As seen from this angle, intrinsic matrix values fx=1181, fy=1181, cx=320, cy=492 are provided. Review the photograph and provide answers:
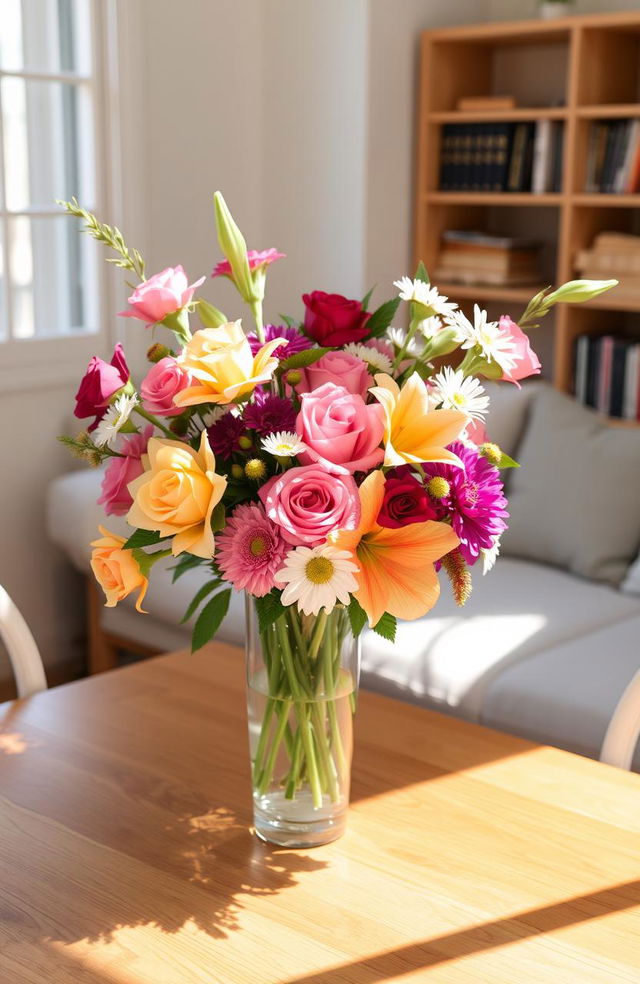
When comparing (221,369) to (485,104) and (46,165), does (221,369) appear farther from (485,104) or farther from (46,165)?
(485,104)

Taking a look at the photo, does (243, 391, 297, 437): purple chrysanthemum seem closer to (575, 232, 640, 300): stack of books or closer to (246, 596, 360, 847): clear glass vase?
(246, 596, 360, 847): clear glass vase

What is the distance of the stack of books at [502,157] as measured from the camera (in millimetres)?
3713

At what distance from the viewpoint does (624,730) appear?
4.52 feet

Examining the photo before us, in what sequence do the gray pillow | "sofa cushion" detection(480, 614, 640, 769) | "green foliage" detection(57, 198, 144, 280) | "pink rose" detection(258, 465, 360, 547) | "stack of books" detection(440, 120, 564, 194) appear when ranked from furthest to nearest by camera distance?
1. "stack of books" detection(440, 120, 564, 194)
2. the gray pillow
3. "sofa cushion" detection(480, 614, 640, 769)
4. "green foliage" detection(57, 198, 144, 280)
5. "pink rose" detection(258, 465, 360, 547)

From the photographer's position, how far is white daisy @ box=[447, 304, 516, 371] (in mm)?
1065

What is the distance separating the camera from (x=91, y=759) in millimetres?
1365

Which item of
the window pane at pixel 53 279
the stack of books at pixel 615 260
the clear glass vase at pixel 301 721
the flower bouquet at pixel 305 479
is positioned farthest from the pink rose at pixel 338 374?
the stack of books at pixel 615 260

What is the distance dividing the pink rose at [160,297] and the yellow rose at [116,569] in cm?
21

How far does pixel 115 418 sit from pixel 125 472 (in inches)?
2.7

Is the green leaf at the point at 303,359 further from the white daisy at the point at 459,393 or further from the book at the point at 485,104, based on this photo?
the book at the point at 485,104

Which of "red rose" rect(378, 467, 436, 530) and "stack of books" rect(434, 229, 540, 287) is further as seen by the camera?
"stack of books" rect(434, 229, 540, 287)

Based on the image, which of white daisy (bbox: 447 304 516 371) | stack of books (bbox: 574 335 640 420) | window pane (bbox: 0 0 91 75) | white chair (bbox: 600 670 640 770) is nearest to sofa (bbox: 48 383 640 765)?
stack of books (bbox: 574 335 640 420)

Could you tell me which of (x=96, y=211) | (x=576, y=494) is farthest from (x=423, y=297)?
(x=96, y=211)

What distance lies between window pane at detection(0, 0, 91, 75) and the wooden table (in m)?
2.38
